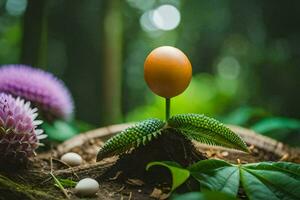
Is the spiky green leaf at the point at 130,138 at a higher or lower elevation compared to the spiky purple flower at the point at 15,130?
lower

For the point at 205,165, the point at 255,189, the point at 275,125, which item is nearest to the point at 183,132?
the point at 205,165

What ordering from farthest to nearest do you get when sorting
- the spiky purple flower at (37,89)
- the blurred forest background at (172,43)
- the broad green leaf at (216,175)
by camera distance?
the blurred forest background at (172,43) → the spiky purple flower at (37,89) → the broad green leaf at (216,175)

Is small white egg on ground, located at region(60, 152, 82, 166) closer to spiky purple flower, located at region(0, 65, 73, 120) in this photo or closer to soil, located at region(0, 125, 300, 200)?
soil, located at region(0, 125, 300, 200)

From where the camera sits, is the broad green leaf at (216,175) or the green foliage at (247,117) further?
the green foliage at (247,117)

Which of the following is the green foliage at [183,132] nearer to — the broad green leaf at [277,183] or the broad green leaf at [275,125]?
the broad green leaf at [277,183]

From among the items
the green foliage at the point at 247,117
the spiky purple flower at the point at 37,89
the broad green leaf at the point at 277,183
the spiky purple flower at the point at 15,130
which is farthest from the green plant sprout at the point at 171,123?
the green foliage at the point at 247,117
